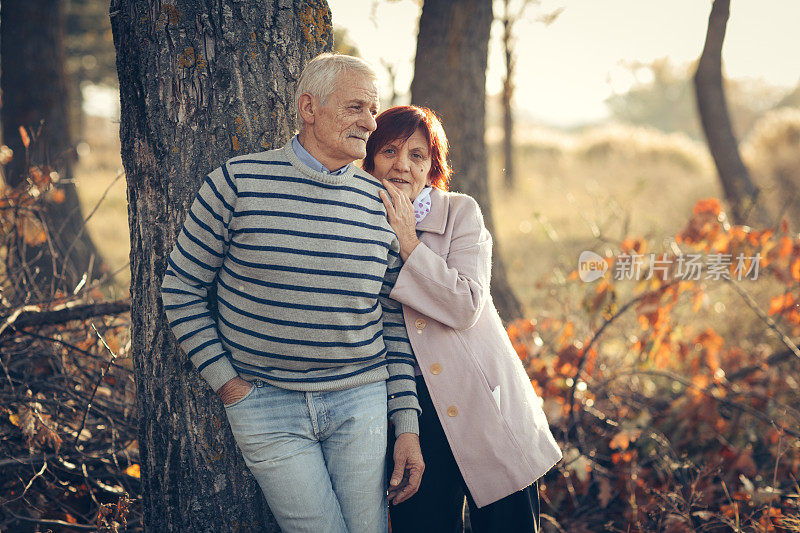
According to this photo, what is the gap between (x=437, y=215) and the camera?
7.27ft

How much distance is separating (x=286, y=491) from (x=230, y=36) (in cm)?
154

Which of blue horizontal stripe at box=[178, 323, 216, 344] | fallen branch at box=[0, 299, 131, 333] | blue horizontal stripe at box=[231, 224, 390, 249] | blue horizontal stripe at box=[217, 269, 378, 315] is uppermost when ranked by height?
blue horizontal stripe at box=[231, 224, 390, 249]

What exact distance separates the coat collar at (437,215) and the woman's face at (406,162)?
0.25 feet

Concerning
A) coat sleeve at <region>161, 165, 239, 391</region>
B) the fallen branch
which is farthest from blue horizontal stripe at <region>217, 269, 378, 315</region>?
the fallen branch

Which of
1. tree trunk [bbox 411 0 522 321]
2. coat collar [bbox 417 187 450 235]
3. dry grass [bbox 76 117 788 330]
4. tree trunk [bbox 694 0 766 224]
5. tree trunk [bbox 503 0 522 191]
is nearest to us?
coat collar [bbox 417 187 450 235]

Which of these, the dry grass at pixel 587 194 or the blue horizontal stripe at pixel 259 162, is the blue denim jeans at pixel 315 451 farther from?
the dry grass at pixel 587 194

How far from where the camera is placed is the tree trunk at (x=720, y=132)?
7060 mm

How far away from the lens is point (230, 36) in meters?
2.12

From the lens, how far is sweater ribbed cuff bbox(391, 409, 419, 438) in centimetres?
208

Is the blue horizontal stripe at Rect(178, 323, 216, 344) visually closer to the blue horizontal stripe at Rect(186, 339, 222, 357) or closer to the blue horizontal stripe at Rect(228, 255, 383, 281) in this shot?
the blue horizontal stripe at Rect(186, 339, 222, 357)

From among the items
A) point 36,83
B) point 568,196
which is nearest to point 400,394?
point 568,196

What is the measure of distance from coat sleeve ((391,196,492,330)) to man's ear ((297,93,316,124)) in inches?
21.5

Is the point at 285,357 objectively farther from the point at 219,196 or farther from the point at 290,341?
the point at 219,196

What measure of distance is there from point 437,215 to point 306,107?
0.60m
